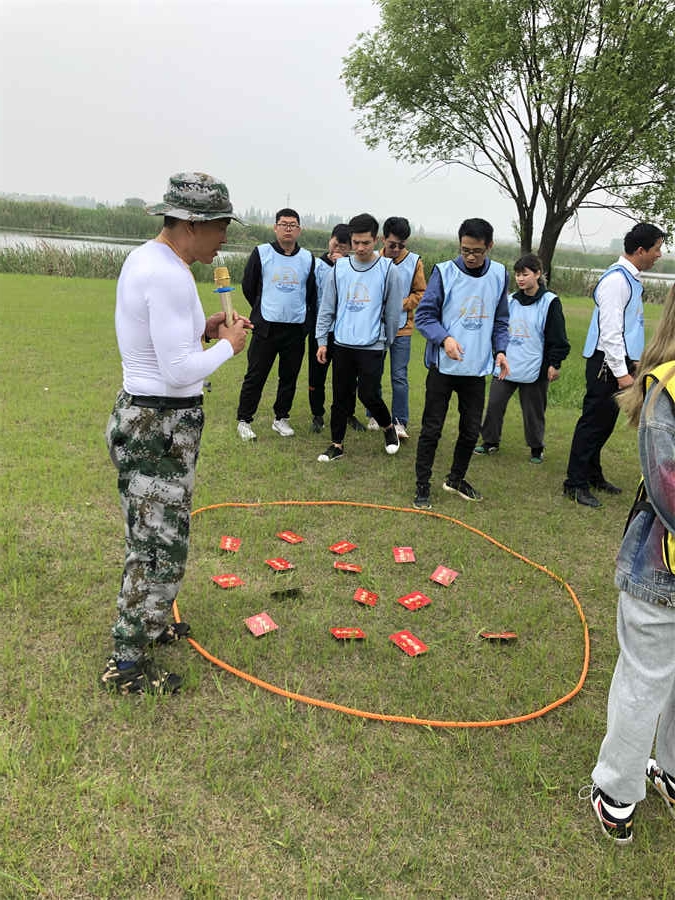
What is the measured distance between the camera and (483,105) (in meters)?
16.4

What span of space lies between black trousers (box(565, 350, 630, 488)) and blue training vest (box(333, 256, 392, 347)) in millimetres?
1799

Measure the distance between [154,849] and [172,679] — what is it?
2.63ft

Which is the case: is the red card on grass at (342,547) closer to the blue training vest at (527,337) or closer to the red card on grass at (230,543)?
the red card on grass at (230,543)

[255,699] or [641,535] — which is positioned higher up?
[641,535]

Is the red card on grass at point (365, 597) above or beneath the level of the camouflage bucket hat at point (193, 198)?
beneath

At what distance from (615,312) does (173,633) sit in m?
3.88

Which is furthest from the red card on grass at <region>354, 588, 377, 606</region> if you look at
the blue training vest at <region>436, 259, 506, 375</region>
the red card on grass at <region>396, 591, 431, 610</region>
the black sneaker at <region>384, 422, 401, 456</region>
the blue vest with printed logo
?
the blue vest with printed logo

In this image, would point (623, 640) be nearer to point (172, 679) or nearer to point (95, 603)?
point (172, 679)

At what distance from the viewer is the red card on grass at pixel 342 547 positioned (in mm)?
4089

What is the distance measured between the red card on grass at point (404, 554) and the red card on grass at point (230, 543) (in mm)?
1052

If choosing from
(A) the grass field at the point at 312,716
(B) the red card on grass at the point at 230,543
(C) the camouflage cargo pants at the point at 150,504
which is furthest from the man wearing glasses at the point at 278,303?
(C) the camouflage cargo pants at the point at 150,504

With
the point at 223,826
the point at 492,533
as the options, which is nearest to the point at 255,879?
the point at 223,826

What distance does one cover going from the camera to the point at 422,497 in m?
4.94

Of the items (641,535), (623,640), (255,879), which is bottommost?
(255,879)
